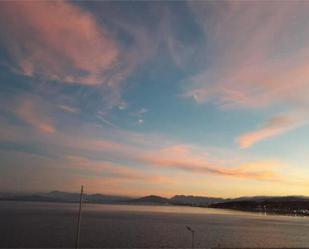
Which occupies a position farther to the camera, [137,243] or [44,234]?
[44,234]

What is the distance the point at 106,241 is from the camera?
65938 millimetres

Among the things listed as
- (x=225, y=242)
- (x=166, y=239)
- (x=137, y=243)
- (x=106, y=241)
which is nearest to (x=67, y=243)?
(x=106, y=241)

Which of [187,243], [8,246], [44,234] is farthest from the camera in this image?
[44,234]

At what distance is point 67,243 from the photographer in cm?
6228

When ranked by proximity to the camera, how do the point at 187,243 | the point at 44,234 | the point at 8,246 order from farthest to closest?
the point at 44,234 → the point at 187,243 → the point at 8,246

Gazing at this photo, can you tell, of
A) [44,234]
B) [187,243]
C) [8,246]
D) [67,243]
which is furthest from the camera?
[44,234]

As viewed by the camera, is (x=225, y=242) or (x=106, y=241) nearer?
(x=106, y=241)

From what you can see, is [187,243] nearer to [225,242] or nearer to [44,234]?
[225,242]

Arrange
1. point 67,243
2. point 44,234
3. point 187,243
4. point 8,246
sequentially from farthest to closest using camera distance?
point 44,234, point 187,243, point 67,243, point 8,246

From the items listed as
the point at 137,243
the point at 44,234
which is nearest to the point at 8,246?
the point at 44,234

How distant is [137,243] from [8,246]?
2211 cm

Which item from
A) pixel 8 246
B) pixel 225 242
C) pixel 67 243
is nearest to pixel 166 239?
pixel 225 242

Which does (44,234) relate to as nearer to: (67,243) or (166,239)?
(67,243)

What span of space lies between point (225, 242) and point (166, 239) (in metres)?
12.4
